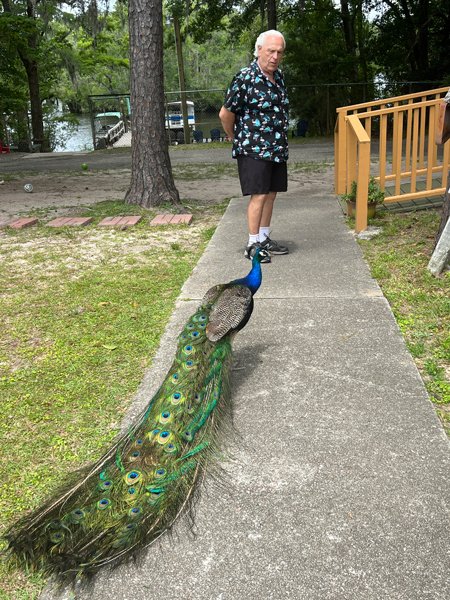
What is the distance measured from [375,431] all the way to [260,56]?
356 cm

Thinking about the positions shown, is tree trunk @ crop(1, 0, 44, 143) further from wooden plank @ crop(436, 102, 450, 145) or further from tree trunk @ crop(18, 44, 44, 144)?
wooden plank @ crop(436, 102, 450, 145)

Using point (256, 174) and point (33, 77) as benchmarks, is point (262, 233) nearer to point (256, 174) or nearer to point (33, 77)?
point (256, 174)

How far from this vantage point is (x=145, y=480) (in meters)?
2.18

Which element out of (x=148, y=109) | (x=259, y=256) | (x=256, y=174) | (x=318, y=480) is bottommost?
(x=318, y=480)

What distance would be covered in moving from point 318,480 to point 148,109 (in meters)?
6.52

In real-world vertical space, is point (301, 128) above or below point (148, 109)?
below

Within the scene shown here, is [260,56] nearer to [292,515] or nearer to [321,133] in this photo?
[292,515]

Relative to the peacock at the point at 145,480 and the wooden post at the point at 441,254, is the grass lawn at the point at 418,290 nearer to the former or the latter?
the wooden post at the point at 441,254

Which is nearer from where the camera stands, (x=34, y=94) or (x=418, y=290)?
(x=418, y=290)

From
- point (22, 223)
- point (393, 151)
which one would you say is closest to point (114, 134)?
point (22, 223)

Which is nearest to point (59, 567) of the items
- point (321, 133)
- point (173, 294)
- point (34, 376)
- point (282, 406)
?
point (282, 406)

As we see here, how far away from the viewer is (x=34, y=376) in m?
3.44

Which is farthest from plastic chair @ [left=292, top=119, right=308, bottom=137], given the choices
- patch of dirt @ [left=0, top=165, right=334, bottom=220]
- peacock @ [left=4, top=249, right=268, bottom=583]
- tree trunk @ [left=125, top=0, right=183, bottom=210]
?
peacock @ [left=4, top=249, right=268, bottom=583]

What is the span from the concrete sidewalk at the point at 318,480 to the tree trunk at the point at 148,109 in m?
4.31
